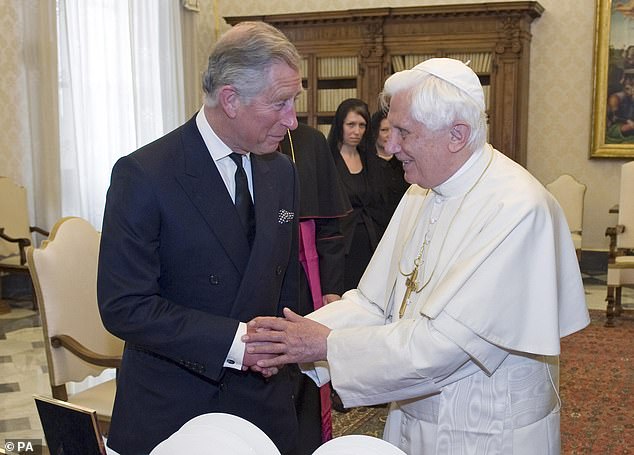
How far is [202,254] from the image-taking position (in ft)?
7.32

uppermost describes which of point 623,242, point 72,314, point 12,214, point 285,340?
point 285,340

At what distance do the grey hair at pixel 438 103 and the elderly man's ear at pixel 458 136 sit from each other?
2 cm

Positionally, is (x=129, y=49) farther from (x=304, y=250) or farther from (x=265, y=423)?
(x=265, y=423)

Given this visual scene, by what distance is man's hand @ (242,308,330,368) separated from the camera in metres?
2.21

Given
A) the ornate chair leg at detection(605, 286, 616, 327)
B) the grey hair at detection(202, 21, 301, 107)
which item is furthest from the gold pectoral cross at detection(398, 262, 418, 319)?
the ornate chair leg at detection(605, 286, 616, 327)

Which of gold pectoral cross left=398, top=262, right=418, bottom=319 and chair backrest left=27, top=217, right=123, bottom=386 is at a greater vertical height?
gold pectoral cross left=398, top=262, right=418, bottom=319

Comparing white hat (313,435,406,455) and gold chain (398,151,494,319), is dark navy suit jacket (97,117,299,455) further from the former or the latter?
white hat (313,435,406,455)

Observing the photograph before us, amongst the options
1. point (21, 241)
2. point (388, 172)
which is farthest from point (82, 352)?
point (21, 241)

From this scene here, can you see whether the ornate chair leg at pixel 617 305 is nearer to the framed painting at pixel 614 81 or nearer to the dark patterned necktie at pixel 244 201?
the framed painting at pixel 614 81

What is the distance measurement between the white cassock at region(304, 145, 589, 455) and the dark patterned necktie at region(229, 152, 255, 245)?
15.1 inches

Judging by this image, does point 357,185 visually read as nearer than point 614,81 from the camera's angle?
Yes

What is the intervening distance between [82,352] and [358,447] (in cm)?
240

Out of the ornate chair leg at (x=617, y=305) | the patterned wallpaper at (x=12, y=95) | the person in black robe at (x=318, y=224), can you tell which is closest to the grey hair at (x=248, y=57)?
the person in black robe at (x=318, y=224)

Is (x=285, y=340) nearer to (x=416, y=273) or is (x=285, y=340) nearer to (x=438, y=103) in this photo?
(x=416, y=273)
